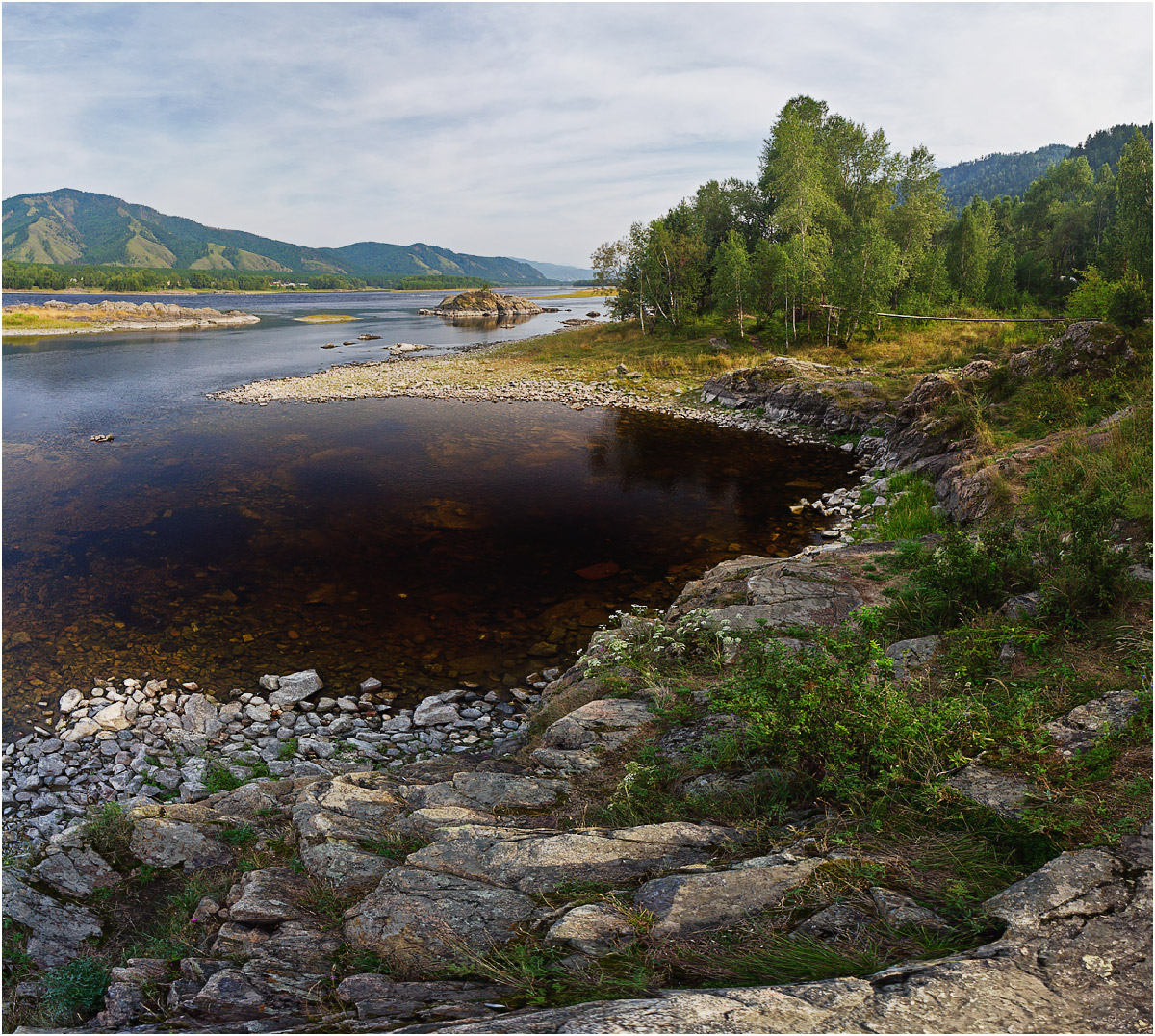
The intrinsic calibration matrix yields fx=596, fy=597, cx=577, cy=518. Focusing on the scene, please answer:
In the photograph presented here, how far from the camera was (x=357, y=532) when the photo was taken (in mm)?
17453

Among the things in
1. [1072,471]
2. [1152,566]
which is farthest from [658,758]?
[1072,471]

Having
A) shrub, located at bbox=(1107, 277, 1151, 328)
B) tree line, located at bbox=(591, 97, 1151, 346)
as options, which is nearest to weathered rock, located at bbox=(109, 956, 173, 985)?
shrub, located at bbox=(1107, 277, 1151, 328)

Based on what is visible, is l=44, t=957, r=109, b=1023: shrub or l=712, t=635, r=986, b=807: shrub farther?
l=712, t=635, r=986, b=807: shrub

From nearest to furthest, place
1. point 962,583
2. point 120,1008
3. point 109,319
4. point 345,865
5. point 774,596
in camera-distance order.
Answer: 1. point 120,1008
2. point 345,865
3. point 962,583
4. point 774,596
5. point 109,319

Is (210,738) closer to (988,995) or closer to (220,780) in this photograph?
(220,780)

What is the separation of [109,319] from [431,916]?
116148 millimetres

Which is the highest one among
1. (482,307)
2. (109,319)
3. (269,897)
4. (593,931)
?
(482,307)

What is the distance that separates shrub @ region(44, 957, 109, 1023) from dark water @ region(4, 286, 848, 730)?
622cm

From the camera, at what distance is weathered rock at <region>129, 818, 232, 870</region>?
5742 millimetres

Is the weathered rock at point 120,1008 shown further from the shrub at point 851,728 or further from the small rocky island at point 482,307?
the small rocky island at point 482,307

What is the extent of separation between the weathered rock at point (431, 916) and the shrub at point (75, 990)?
175 centimetres

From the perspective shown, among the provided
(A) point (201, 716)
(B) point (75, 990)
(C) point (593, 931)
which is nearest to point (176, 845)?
(B) point (75, 990)

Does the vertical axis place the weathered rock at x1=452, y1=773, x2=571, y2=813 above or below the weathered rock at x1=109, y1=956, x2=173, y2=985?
below

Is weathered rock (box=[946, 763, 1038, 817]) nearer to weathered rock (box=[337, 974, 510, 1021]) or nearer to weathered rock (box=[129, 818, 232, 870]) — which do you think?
weathered rock (box=[337, 974, 510, 1021])
